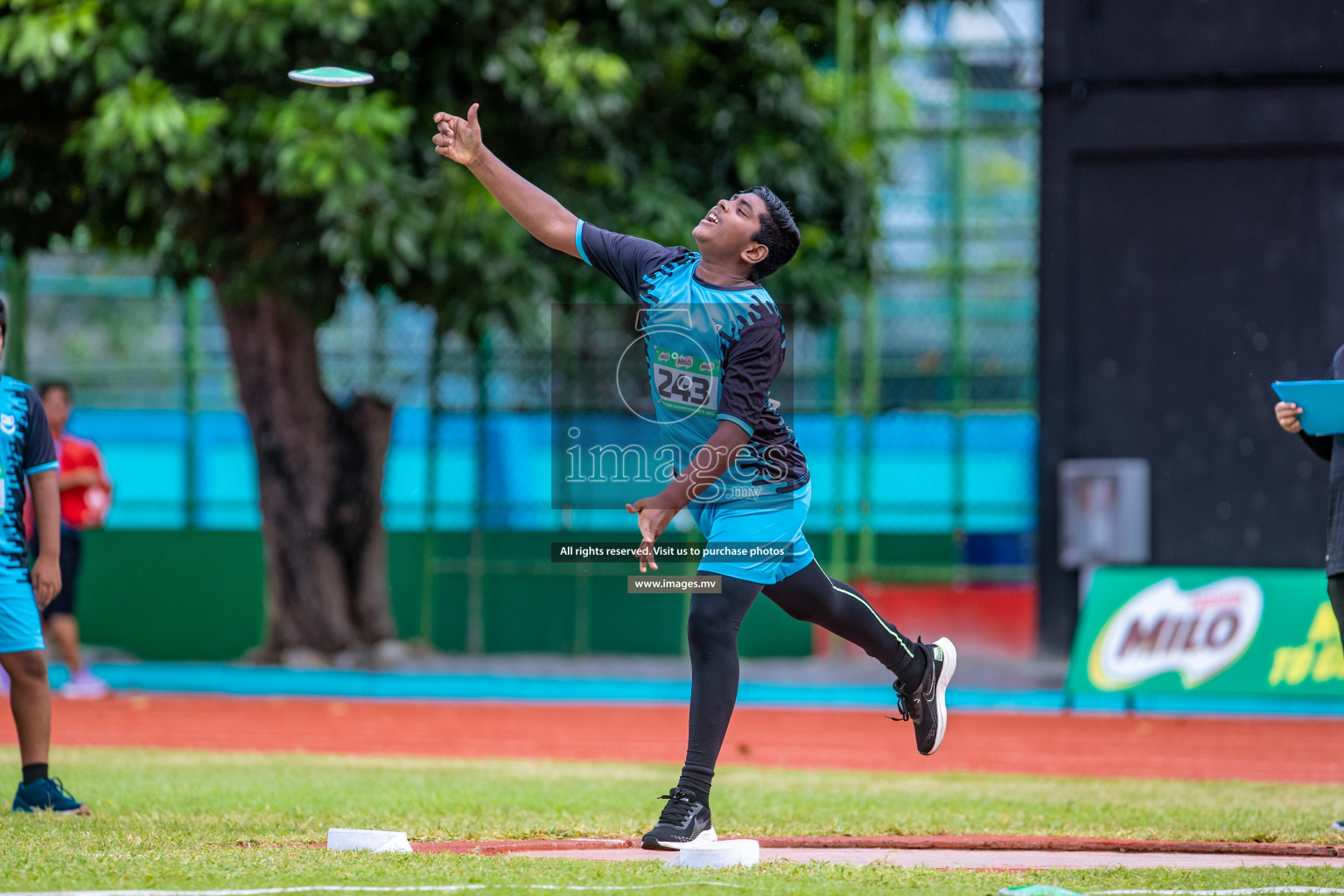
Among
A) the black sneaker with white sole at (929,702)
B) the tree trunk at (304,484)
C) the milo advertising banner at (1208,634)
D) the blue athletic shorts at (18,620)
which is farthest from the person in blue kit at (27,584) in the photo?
the tree trunk at (304,484)

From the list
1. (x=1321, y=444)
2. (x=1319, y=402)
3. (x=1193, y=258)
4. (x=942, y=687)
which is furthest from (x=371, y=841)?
(x=1193, y=258)

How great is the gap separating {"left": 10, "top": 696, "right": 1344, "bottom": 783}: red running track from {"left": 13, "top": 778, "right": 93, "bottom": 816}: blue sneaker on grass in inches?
150

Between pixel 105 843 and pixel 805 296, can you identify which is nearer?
pixel 105 843

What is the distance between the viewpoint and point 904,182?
17.9 m

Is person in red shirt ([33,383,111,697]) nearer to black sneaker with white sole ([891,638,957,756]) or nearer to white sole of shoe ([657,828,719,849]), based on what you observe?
black sneaker with white sole ([891,638,957,756])

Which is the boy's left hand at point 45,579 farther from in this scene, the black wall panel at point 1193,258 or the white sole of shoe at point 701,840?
the black wall panel at point 1193,258

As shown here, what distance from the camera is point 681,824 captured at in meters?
5.30

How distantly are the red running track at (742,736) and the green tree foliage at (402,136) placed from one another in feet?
10.2

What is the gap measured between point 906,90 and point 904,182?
1.41m

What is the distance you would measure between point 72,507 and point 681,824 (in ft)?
28.8

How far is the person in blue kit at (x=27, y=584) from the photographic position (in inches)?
249

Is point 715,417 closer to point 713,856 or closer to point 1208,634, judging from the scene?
point 713,856

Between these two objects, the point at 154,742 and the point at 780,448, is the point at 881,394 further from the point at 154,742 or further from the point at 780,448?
the point at 780,448

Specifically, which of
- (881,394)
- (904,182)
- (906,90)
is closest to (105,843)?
(881,394)
